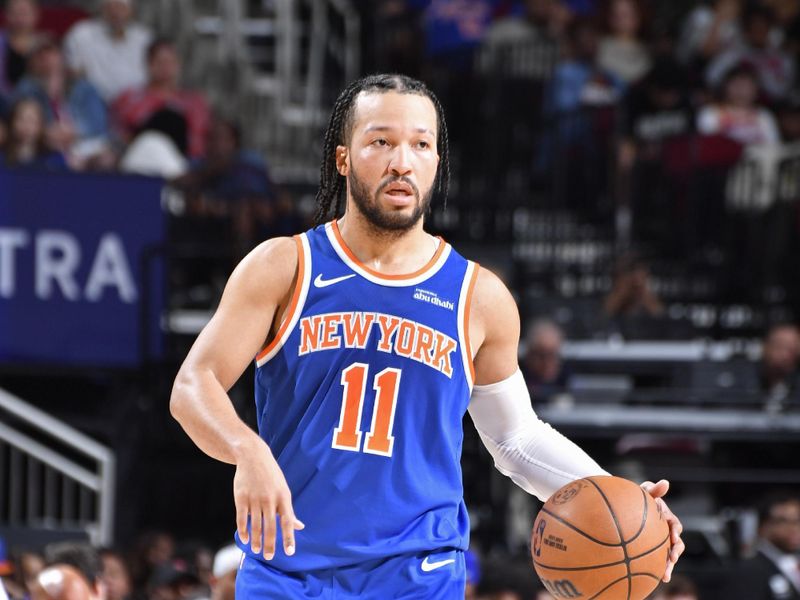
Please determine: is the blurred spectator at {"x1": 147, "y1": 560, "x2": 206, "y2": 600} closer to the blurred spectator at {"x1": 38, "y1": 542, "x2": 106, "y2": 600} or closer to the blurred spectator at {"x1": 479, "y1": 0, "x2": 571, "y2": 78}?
the blurred spectator at {"x1": 38, "y1": 542, "x2": 106, "y2": 600}

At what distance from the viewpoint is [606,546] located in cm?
422

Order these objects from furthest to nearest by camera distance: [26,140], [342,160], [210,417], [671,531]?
[26,140]
[342,160]
[671,531]
[210,417]

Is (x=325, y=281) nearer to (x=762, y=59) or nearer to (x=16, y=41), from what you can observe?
(x=16, y=41)

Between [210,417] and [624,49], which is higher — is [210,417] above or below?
below

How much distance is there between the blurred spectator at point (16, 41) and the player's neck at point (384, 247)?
8.03 m

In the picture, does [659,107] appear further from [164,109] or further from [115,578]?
[115,578]

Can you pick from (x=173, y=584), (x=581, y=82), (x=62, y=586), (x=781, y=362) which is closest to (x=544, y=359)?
(x=781, y=362)

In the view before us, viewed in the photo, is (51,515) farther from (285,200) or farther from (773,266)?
(773,266)

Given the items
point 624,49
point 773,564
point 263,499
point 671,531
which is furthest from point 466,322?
point 624,49

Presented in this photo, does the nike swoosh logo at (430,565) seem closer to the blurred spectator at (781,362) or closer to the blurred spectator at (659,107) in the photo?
the blurred spectator at (781,362)

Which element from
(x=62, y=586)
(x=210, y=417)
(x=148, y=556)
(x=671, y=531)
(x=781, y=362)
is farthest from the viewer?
(x=781, y=362)

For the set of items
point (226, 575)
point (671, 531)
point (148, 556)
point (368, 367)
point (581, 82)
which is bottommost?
point (148, 556)

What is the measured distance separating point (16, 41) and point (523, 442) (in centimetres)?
851

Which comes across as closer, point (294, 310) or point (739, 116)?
point (294, 310)
